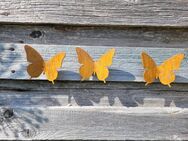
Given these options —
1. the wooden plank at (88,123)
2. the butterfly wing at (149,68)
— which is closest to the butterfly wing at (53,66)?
the wooden plank at (88,123)

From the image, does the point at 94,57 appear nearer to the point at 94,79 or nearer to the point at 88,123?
the point at 94,79

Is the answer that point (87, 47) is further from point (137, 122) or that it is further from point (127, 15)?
point (137, 122)

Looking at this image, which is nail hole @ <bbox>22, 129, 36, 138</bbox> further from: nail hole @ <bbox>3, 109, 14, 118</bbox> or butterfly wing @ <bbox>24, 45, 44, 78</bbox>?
butterfly wing @ <bbox>24, 45, 44, 78</bbox>

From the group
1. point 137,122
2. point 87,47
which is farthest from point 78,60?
point 137,122

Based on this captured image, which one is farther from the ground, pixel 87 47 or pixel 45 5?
pixel 45 5

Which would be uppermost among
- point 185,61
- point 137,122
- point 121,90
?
point 185,61

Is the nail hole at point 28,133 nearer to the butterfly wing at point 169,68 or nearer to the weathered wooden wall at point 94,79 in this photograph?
the weathered wooden wall at point 94,79

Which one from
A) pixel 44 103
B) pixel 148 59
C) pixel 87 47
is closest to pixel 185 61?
pixel 148 59
